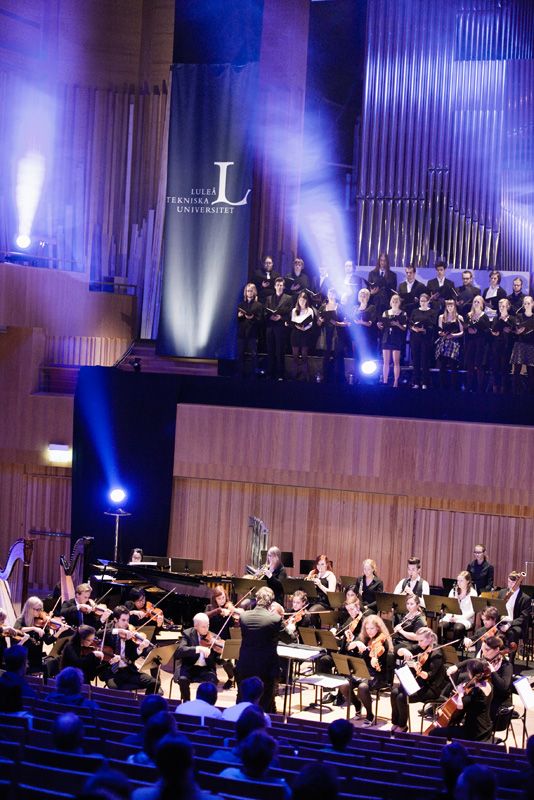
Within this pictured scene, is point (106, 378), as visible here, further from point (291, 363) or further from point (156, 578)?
point (156, 578)

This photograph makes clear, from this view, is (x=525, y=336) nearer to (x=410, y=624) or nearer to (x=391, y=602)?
(x=391, y=602)

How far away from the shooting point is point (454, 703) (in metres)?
8.18

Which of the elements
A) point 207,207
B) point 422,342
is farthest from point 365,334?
point 207,207

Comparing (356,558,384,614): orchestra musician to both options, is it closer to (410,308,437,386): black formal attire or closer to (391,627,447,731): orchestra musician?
(391,627,447,731): orchestra musician

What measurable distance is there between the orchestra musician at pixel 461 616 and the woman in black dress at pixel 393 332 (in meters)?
3.00

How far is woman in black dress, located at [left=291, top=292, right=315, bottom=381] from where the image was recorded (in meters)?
13.3

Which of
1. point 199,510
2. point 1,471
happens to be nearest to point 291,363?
point 199,510

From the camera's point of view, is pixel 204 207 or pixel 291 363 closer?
pixel 291 363

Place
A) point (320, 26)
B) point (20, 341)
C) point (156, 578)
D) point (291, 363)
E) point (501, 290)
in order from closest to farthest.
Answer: point (156, 578)
point (501, 290)
point (291, 363)
point (20, 341)
point (320, 26)

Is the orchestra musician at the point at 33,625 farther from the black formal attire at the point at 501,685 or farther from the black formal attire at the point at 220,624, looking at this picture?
the black formal attire at the point at 501,685

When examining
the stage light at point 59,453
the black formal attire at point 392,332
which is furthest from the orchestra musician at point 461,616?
the stage light at point 59,453

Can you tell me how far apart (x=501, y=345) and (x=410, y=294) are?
1299mm

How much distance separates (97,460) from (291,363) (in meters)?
2.82

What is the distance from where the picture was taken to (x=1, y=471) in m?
15.4
